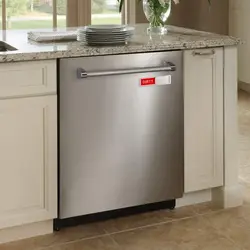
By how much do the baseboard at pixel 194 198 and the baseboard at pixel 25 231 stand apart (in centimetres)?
73

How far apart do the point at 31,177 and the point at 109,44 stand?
72cm

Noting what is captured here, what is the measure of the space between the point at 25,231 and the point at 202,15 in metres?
4.37

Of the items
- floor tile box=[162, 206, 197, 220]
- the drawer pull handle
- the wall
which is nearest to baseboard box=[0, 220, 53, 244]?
floor tile box=[162, 206, 197, 220]

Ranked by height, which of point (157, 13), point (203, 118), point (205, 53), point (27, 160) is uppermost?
point (157, 13)

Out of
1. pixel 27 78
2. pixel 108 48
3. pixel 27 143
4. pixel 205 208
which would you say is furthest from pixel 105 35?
pixel 205 208

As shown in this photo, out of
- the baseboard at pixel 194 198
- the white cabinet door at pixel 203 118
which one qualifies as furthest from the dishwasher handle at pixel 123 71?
the baseboard at pixel 194 198

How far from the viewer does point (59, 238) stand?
115 inches

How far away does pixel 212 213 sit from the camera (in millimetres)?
3230

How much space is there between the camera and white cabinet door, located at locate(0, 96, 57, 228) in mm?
2727

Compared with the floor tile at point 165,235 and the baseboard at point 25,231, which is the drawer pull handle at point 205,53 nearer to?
the floor tile at point 165,235

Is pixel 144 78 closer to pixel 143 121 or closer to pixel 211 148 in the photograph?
pixel 143 121

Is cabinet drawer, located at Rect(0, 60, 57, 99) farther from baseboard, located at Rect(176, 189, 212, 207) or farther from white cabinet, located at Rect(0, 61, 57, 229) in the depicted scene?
baseboard, located at Rect(176, 189, 212, 207)

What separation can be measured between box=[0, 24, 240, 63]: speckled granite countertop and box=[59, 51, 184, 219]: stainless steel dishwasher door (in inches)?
1.4

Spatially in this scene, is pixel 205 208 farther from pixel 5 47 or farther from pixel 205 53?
pixel 5 47
